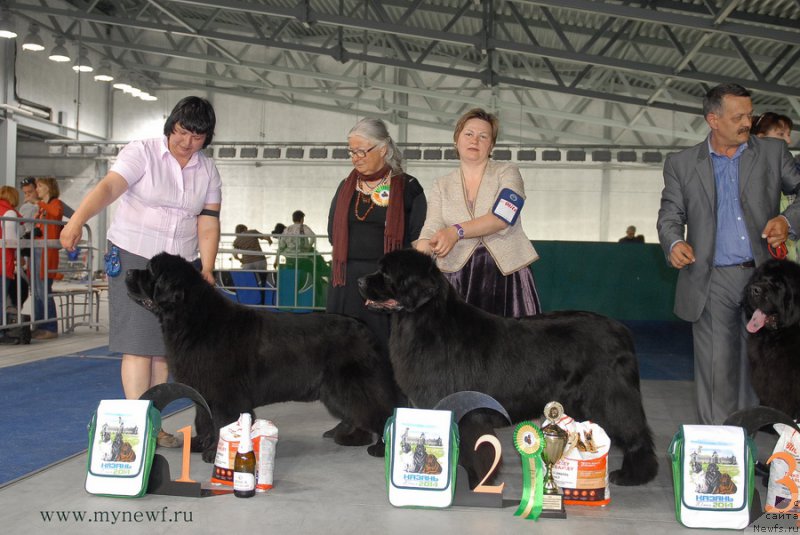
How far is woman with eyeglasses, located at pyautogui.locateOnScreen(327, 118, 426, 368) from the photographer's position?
371cm

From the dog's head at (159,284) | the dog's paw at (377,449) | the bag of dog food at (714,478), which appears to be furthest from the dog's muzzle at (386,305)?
the bag of dog food at (714,478)

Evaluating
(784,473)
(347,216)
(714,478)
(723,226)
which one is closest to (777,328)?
(723,226)

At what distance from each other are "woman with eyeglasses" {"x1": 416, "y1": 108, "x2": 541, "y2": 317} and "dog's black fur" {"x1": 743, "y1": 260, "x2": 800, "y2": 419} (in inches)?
38.0

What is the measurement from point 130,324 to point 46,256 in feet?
15.8

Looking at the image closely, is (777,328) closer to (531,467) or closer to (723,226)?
(723,226)

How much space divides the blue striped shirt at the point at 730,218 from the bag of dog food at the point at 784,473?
100 cm

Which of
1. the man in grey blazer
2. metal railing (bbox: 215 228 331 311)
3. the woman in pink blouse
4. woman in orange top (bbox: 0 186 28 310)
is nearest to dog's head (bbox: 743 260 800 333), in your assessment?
the man in grey blazer

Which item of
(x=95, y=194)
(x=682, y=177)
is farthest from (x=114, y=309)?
(x=682, y=177)

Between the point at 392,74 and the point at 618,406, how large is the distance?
17.7 m

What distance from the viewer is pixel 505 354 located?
2.96m

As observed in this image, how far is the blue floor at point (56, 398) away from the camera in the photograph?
3635 mm

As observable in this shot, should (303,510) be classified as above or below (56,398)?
above

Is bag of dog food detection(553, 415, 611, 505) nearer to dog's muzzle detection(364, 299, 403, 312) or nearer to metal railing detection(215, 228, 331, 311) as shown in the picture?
dog's muzzle detection(364, 299, 403, 312)

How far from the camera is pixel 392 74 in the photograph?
1969 cm
